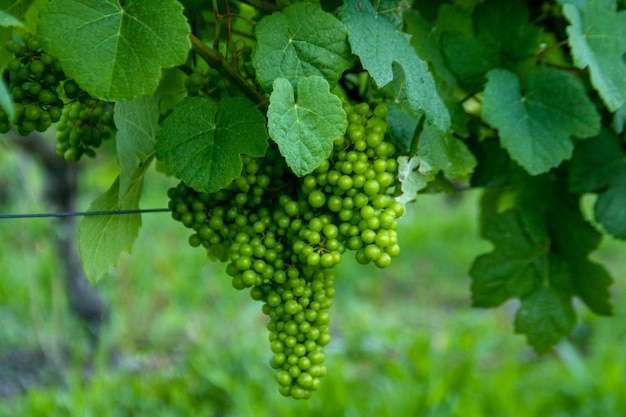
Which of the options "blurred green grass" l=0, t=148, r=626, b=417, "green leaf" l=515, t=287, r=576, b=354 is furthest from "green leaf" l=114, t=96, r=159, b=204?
"blurred green grass" l=0, t=148, r=626, b=417

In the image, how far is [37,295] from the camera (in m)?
3.85

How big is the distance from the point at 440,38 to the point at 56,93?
1.91 feet

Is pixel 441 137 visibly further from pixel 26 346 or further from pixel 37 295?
pixel 37 295

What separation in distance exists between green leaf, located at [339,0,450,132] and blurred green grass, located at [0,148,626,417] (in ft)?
6.13

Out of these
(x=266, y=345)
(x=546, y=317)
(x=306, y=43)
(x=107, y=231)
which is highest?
(x=306, y=43)

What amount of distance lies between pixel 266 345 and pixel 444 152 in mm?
2547

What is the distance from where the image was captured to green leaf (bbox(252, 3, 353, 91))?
2.76 ft

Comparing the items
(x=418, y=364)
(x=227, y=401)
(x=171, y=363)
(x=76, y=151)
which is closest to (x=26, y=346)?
(x=171, y=363)

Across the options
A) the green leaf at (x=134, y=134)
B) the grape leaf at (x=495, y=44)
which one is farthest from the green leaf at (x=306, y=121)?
the grape leaf at (x=495, y=44)

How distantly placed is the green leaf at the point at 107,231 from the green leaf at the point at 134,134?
0.03 m

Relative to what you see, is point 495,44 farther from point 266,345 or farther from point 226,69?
point 266,345

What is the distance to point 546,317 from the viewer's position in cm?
131

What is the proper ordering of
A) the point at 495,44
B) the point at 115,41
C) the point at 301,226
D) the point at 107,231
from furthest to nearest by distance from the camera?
the point at 495,44 → the point at 107,231 → the point at 301,226 → the point at 115,41

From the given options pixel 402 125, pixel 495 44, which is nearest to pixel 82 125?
pixel 402 125
